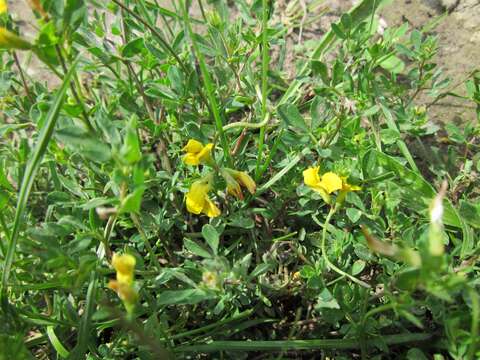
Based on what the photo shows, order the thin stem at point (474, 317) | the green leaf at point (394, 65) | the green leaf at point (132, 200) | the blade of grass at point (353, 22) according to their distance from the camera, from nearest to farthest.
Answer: the thin stem at point (474, 317) → the green leaf at point (132, 200) → the blade of grass at point (353, 22) → the green leaf at point (394, 65)

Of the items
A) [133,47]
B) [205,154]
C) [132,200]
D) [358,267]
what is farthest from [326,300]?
[133,47]

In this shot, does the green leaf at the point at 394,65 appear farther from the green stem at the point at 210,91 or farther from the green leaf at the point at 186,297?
the green leaf at the point at 186,297

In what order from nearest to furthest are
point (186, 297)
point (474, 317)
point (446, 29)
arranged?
point (474, 317) → point (186, 297) → point (446, 29)

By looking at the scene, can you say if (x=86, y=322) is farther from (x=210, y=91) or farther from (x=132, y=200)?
(x=210, y=91)

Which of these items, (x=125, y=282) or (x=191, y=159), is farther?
(x=191, y=159)

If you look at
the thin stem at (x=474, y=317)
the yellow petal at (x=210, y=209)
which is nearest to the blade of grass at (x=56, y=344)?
the yellow petal at (x=210, y=209)

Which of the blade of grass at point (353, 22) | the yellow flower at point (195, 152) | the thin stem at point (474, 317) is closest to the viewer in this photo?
the thin stem at point (474, 317)

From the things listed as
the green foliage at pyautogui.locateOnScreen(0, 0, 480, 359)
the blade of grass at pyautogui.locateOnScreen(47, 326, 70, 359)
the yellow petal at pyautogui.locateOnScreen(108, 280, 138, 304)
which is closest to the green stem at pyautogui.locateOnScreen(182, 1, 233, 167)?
the green foliage at pyautogui.locateOnScreen(0, 0, 480, 359)
